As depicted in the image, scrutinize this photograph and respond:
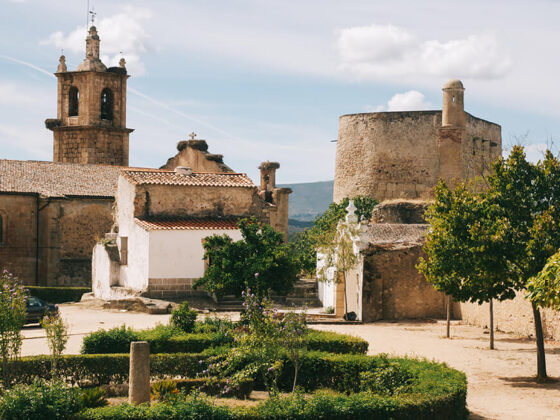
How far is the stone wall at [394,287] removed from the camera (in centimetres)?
2552

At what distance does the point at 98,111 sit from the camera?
55.5 meters

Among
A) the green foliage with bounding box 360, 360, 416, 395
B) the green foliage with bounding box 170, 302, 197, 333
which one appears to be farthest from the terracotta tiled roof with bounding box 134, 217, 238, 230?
the green foliage with bounding box 360, 360, 416, 395

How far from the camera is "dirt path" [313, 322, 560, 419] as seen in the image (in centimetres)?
1271

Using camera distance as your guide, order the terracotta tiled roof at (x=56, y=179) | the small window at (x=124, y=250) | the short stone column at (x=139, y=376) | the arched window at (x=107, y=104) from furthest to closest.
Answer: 1. the arched window at (x=107, y=104)
2. the terracotta tiled roof at (x=56, y=179)
3. the small window at (x=124, y=250)
4. the short stone column at (x=139, y=376)

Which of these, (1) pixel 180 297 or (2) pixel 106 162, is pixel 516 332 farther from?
(2) pixel 106 162

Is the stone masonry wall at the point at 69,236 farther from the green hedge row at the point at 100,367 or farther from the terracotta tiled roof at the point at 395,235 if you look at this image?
the green hedge row at the point at 100,367

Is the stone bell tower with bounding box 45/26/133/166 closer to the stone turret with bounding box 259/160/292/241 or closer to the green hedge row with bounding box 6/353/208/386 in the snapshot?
the stone turret with bounding box 259/160/292/241

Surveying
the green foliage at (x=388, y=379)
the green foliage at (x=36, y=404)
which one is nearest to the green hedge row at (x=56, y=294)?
the green foliage at (x=388, y=379)

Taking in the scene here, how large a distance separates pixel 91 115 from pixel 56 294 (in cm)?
2350

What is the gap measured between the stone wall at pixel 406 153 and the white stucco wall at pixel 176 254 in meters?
18.6

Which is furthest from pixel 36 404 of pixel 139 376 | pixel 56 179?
pixel 56 179

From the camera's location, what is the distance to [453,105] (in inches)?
1730

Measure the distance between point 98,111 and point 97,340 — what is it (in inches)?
Result: 1648

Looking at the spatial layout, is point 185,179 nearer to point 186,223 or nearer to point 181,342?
point 186,223
